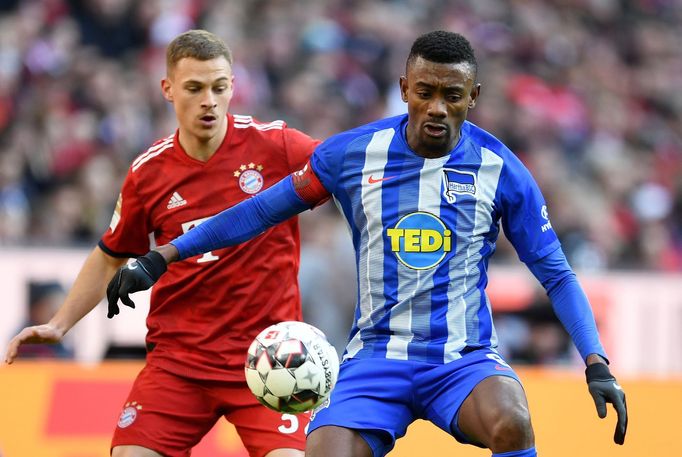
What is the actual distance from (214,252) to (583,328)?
1662mm

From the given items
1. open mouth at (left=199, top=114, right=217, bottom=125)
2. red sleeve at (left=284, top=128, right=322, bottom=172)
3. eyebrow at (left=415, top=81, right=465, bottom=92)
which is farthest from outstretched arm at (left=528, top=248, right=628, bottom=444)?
open mouth at (left=199, top=114, right=217, bottom=125)

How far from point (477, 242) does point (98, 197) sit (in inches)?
248

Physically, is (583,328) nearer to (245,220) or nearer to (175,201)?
(245,220)

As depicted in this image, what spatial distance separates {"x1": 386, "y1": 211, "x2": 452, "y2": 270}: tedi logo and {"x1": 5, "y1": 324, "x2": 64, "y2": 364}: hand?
1.64 meters

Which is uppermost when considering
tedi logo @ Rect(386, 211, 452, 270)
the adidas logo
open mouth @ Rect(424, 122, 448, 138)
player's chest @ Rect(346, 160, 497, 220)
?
open mouth @ Rect(424, 122, 448, 138)

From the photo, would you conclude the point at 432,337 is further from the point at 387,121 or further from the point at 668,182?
the point at 668,182

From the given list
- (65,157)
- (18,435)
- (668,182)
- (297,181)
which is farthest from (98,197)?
(668,182)

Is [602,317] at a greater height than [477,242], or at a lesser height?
lesser

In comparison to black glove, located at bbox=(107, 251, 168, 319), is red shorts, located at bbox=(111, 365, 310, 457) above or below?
below

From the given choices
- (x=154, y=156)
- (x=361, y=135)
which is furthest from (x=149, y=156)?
(x=361, y=135)

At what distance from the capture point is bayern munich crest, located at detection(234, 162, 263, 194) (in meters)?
5.36

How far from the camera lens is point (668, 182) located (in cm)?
1425

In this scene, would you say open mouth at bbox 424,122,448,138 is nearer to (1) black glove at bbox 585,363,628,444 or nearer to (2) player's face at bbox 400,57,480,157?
(2) player's face at bbox 400,57,480,157

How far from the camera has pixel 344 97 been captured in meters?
13.0
